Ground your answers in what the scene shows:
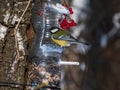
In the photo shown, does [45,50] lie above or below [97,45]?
below

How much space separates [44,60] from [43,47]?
5cm

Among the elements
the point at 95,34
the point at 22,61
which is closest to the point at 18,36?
the point at 22,61

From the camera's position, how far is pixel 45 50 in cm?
146

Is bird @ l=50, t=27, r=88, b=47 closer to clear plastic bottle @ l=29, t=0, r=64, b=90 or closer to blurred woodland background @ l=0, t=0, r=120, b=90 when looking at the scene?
clear plastic bottle @ l=29, t=0, r=64, b=90

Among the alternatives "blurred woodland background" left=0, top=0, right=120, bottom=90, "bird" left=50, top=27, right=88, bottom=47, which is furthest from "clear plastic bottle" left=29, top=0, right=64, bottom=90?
"blurred woodland background" left=0, top=0, right=120, bottom=90

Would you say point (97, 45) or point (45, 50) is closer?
point (45, 50)

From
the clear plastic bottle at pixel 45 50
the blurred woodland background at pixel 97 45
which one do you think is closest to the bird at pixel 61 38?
the clear plastic bottle at pixel 45 50

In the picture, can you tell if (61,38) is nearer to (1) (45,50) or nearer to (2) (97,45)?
(1) (45,50)

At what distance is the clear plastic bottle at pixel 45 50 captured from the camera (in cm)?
145

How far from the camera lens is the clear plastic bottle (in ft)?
4.75

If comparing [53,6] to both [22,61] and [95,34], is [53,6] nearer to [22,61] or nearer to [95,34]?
[22,61]

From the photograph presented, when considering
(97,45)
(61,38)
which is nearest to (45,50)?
(61,38)

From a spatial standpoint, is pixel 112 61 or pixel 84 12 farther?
pixel 112 61

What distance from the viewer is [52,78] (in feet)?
4.78
